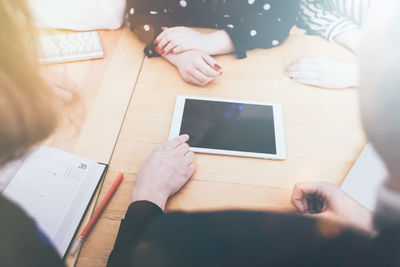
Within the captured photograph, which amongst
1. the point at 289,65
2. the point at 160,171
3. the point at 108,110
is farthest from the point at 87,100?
the point at 289,65

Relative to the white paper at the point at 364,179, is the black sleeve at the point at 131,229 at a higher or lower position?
lower

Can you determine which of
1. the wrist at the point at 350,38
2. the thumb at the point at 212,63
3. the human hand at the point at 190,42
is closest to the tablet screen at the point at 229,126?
the thumb at the point at 212,63

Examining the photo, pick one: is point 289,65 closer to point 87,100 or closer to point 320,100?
point 320,100

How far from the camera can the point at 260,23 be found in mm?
920

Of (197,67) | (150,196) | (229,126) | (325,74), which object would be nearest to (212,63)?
(197,67)

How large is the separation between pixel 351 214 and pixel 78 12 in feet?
3.36

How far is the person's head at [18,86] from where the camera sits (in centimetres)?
28

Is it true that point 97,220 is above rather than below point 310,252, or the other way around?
below

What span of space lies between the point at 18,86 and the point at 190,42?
65cm

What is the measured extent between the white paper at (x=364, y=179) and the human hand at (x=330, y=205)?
0.02 metres

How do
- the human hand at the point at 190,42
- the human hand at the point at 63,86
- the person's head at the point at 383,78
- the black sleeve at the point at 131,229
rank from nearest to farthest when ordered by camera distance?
1. the person's head at the point at 383,78
2. the black sleeve at the point at 131,229
3. the human hand at the point at 63,86
4. the human hand at the point at 190,42

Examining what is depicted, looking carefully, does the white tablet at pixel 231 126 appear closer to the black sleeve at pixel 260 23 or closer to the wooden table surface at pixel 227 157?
the wooden table surface at pixel 227 157

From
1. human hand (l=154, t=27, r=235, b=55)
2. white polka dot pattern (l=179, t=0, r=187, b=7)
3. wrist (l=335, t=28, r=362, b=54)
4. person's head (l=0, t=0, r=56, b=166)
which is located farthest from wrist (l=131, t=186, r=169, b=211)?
wrist (l=335, t=28, r=362, b=54)

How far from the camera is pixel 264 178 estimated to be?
629 millimetres
